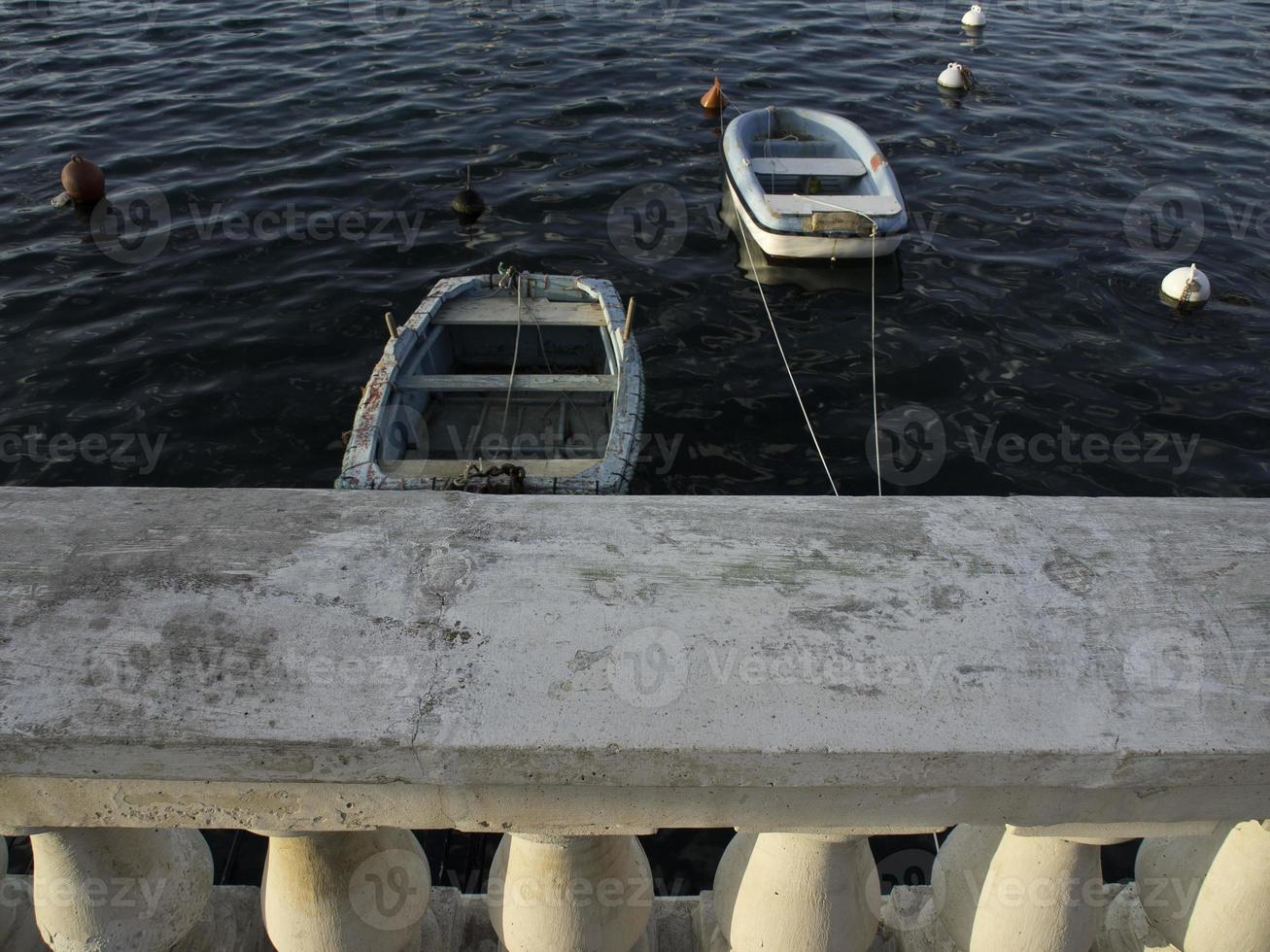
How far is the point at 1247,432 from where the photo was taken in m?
10.1

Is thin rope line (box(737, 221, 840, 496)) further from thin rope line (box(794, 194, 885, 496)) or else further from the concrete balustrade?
the concrete balustrade

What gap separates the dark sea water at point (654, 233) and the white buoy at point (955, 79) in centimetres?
35

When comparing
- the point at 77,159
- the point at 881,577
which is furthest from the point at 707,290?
the point at 881,577

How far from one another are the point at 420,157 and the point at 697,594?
15.3 m

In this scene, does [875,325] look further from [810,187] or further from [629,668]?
[629,668]

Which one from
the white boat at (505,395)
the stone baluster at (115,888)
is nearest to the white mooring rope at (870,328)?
the white boat at (505,395)

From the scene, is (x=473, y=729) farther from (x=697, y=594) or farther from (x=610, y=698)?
(x=697, y=594)

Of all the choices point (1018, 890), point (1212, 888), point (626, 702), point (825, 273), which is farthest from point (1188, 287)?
point (626, 702)

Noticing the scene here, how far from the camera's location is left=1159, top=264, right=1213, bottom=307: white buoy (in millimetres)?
11641

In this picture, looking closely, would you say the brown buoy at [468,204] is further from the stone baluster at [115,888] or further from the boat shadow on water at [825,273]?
the stone baluster at [115,888]

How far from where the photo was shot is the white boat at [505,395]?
7684mm

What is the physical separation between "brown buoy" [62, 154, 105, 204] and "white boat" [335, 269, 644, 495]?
649 centimetres

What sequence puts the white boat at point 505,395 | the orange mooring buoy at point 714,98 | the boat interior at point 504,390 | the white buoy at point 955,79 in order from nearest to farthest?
the white boat at point 505,395 → the boat interior at point 504,390 → the orange mooring buoy at point 714,98 → the white buoy at point 955,79

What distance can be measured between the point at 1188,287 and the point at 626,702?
12673 millimetres
